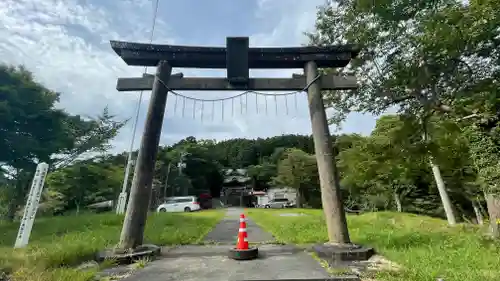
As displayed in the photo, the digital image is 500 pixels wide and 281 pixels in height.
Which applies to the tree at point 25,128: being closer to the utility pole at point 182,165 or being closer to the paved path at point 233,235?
the paved path at point 233,235

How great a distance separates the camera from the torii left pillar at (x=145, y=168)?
17.6ft

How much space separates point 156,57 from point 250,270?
468 centimetres

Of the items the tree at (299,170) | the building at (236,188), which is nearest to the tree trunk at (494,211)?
the tree at (299,170)

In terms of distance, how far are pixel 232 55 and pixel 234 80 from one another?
54 centimetres

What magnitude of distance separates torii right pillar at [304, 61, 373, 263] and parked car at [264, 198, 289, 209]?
3129 centimetres

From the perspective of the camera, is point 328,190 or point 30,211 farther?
point 30,211

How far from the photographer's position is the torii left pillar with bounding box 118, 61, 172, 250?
211 inches

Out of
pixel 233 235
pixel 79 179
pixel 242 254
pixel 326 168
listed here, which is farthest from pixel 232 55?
pixel 79 179

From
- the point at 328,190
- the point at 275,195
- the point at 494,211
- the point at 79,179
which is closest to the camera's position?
the point at 328,190

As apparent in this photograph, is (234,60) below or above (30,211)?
above

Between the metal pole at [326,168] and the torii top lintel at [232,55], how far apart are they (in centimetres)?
34

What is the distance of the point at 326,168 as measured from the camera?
5.74 m

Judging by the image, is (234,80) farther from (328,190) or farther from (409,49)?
(409,49)

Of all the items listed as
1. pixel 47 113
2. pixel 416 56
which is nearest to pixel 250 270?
pixel 416 56
